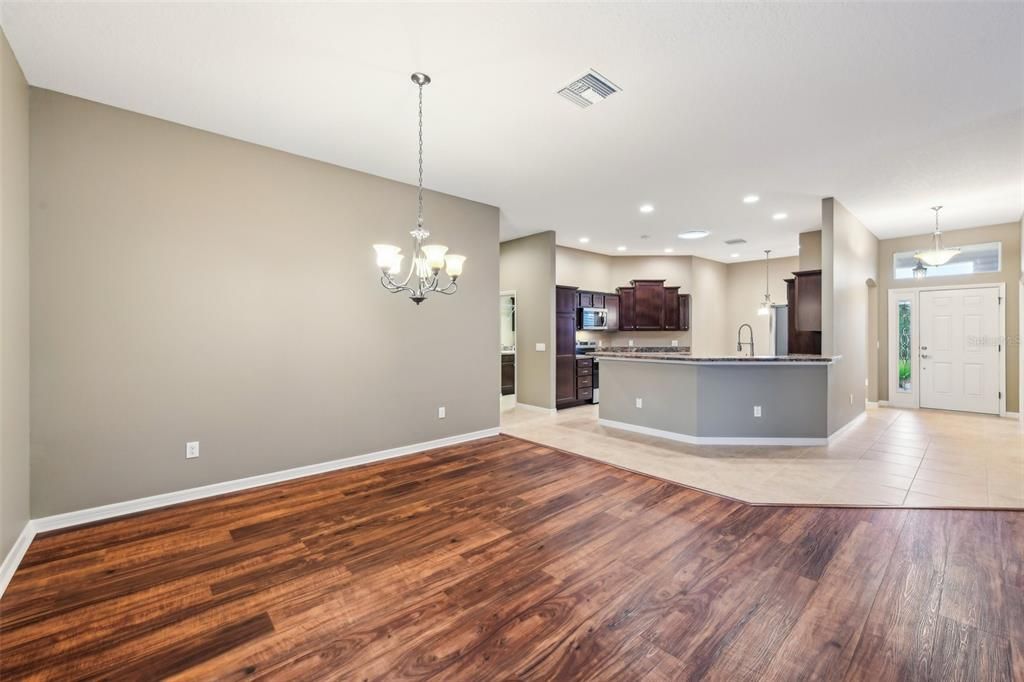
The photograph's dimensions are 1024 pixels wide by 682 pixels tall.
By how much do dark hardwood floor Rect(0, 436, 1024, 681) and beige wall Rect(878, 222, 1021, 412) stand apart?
5.09m

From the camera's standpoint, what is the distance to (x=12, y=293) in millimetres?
2506

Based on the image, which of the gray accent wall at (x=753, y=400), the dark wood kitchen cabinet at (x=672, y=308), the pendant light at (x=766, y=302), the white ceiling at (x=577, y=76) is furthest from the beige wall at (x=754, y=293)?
the gray accent wall at (x=753, y=400)

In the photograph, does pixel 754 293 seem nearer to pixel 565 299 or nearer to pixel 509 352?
pixel 565 299

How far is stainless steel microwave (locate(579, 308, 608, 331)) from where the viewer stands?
8031 mm

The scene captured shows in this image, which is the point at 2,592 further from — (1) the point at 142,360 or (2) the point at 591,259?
(2) the point at 591,259

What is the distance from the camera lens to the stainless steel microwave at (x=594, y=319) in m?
8.03

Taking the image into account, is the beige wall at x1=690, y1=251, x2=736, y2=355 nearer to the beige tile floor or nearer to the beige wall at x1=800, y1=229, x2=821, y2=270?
the beige wall at x1=800, y1=229, x2=821, y2=270

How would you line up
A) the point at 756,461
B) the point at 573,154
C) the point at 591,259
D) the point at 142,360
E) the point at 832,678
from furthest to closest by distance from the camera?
the point at 591,259, the point at 756,461, the point at 573,154, the point at 142,360, the point at 832,678

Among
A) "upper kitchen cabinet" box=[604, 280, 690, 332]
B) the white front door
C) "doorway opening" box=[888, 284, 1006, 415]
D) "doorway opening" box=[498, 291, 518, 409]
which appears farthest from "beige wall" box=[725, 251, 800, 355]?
"doorway opening" box=[498, 291, 518, 409]

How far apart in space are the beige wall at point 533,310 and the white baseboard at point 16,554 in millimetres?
5707

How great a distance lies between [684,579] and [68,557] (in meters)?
3.60

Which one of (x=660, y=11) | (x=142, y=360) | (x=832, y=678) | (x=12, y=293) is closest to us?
(x=832, y=678)

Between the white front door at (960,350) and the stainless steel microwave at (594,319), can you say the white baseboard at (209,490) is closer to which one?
the stainless steel microwave at (594,319)

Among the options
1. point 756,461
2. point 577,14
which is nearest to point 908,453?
point 756,461
